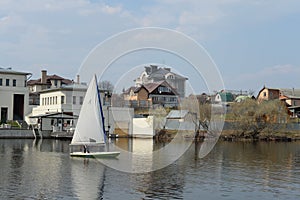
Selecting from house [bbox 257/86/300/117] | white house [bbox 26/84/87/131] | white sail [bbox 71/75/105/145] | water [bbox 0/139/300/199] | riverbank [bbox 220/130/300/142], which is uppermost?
house [bbox 257/86/300/117]

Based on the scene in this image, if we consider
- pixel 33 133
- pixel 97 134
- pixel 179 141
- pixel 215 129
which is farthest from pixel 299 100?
Answer: pixel 97 134

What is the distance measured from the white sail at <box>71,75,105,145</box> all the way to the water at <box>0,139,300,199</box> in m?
2.93

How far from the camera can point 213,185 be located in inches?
1024

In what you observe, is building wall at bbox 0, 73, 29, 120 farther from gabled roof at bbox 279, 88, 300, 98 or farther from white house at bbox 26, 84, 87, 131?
gabled roof at bbox 279, 88, 300, 98

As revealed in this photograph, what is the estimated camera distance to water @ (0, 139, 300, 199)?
22734 mm

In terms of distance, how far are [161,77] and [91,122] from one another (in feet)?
66.0

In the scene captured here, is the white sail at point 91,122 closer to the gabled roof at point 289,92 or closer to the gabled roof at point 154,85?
the gabled roof at point 154,85

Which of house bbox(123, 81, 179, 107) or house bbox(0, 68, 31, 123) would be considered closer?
house bbox(123, 81, 179, 107)

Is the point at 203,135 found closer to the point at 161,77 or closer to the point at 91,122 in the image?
the point at 161,77

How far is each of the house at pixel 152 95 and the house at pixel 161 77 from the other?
2.20 ft

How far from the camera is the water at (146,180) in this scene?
2273 cm

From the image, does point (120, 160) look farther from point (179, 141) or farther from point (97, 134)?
point (179, 141)

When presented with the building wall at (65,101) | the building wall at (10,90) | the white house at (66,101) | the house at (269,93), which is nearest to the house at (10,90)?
the building wall at (10,90)

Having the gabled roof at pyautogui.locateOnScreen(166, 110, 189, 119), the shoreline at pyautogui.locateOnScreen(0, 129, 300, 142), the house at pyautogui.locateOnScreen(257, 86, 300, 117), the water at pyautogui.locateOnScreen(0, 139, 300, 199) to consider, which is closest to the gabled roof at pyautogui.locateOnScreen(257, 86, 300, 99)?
the house at pyautogui.locateOnScreen(257, 86, 300, 117)
